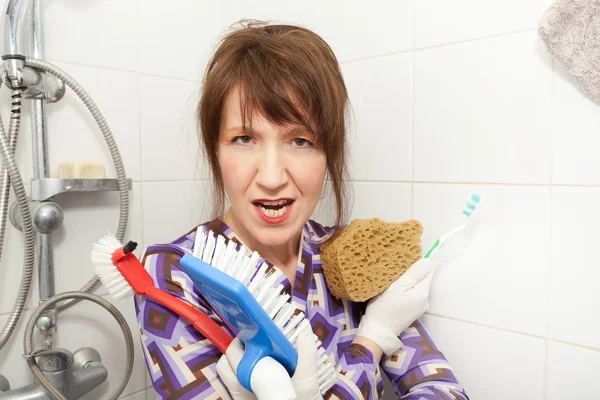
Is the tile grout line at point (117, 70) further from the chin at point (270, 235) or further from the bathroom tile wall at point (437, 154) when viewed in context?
the chin at point (270, 235)

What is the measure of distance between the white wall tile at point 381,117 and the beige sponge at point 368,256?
157 mm

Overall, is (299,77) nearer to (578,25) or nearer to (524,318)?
(578,25)

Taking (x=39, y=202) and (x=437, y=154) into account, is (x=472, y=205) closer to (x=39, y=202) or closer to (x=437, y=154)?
(x=437, y=154)

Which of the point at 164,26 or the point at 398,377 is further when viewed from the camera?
the point at 164,26

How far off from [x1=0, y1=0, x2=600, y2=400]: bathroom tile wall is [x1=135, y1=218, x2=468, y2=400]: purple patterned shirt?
108 millimetres

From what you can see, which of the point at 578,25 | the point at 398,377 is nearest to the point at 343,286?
the point at 398,377

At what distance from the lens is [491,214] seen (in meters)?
0.81

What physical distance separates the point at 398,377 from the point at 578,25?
24.5 inches

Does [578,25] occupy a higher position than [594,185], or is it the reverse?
[578,25]

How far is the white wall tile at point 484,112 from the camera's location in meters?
0.75

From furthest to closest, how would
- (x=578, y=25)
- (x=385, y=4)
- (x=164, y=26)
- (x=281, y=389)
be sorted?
(x=164, y=26) → (x=385, y=4) → (x=578, y=25) → (x=281, y=389)

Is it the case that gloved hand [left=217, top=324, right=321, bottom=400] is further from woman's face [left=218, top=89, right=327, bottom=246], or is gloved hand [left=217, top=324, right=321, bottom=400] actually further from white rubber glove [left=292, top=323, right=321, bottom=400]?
woman's face [left=218, top=89, right=327, bottom=246]

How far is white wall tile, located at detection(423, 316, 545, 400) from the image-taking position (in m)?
0.78

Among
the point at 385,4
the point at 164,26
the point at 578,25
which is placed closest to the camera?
the point at 578,25
